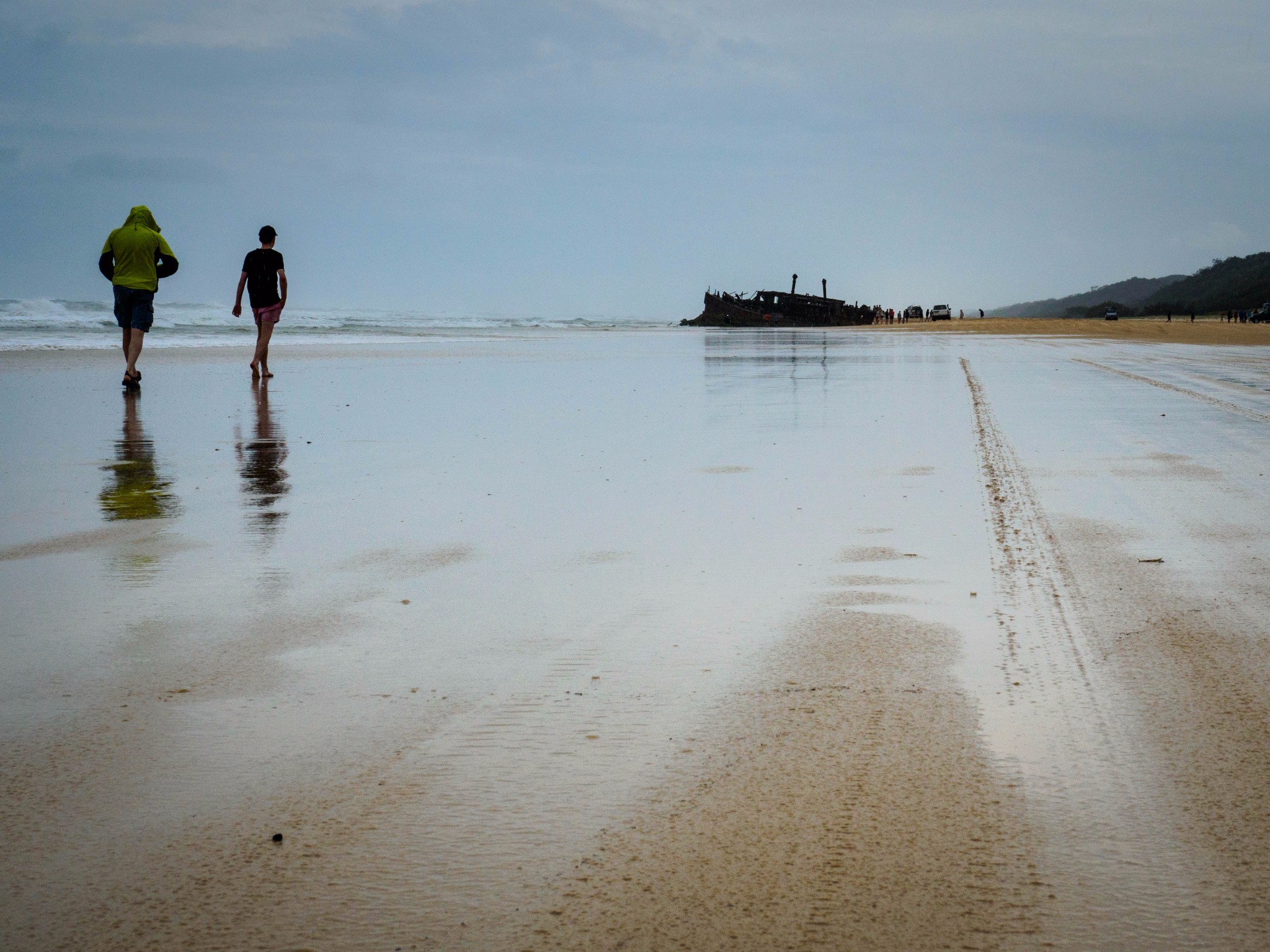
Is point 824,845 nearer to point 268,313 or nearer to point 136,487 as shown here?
point 136,487

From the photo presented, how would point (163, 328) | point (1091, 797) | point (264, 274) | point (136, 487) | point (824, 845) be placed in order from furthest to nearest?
point (163, 328), point (264, 274), point (136, 487), point (1091, 797), point (824, 845)

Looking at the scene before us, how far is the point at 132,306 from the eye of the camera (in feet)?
42.6

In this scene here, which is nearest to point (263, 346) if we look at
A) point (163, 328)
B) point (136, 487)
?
point (136, 487)

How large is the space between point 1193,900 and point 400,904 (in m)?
1.26

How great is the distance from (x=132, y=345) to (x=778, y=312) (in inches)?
2837

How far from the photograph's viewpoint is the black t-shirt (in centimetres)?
1427

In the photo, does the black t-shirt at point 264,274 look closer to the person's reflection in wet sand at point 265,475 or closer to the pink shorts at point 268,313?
the pink shorts at point 268,313

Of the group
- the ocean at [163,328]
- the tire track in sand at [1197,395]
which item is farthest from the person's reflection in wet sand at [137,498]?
the ocean at [163,328]

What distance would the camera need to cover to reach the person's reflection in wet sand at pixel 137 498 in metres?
4.21

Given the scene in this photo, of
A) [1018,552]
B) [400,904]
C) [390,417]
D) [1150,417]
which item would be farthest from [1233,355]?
[400,904]

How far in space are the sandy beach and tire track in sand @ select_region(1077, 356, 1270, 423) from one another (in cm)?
342

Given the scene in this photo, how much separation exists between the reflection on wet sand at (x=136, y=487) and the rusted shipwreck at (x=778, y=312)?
73100mm

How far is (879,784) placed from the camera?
221 cm

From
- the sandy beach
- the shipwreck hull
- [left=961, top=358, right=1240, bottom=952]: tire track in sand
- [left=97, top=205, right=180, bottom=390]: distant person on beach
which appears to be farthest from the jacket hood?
the shipwreck hull
